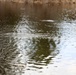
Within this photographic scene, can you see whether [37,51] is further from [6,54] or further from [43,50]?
[6,54]

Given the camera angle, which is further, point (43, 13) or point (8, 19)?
point (43, 13)

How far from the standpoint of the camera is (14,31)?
3409 cm

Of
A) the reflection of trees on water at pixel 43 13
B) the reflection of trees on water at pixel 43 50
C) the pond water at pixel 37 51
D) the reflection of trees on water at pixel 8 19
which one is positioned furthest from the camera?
the reflection of trees on water at pixel 43 13

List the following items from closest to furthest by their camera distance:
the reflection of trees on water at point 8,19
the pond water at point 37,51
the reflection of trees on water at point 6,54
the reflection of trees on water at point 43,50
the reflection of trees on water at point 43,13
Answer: the reflection of trees on water at point 6,54
the pond water at point 37,51
the reflection of trees on water at point 43,50
the reflection of trees on water at point 8,19
the reflection of trees on water at point 43,13

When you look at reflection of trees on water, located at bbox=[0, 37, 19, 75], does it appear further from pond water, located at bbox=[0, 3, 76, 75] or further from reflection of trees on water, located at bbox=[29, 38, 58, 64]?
reflection of trees on water, located at bbox=[29, 38, 58, 64]

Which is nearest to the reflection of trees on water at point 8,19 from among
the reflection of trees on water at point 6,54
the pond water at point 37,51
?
the pond water at point 37,51

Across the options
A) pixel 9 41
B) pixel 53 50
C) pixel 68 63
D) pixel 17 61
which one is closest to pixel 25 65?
pixel 17 61

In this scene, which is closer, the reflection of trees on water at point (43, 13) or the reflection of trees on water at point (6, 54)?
the reflection of trees on water at point (6, 54)

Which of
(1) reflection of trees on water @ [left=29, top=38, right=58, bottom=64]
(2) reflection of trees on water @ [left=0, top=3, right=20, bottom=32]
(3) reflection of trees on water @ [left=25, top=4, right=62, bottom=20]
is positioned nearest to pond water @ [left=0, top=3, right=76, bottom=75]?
(1) reflection of trees on water @ [left=29, top=38, right=58, bottom=64]

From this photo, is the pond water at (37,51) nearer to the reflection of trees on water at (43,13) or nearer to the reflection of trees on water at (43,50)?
the reflection of trees on water at (43,50)

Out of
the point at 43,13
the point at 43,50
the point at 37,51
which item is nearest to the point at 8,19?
the point at 43,13

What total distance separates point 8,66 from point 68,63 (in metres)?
4.17

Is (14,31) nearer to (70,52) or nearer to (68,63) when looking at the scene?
(70,52)

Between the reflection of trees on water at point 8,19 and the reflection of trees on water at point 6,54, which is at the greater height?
the reflection of trees on water at point 8,19
